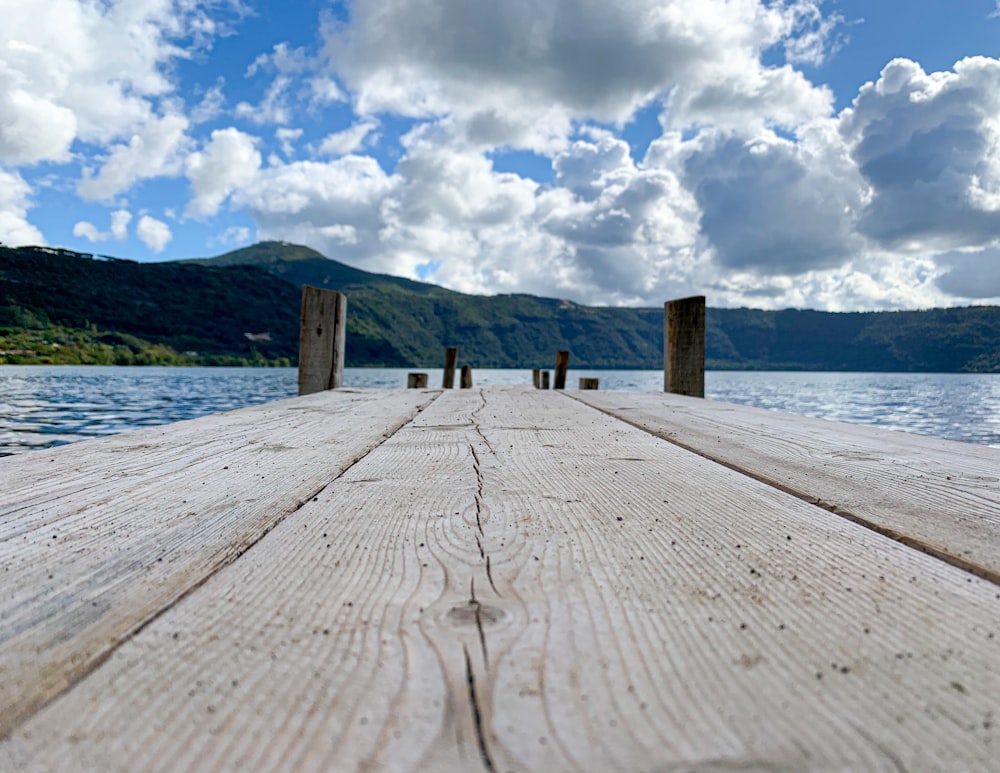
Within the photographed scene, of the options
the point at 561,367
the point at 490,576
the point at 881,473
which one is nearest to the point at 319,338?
the point at 881,473

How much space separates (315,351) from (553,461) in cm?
558

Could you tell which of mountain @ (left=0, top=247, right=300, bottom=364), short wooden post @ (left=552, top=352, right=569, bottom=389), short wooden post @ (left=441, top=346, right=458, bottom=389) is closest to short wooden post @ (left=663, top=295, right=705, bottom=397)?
short wooden post @ (left=552, top=352, right=569, bottom=389)

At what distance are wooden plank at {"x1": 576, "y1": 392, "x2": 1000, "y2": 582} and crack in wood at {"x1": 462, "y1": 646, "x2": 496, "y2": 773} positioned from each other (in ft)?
3.11

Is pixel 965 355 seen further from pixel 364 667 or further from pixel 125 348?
pixel 364 667

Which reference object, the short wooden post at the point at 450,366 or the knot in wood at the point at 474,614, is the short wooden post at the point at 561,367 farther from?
the knot in wood at the point at 474,614

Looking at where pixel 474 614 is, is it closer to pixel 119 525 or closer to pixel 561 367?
pixel 119 525

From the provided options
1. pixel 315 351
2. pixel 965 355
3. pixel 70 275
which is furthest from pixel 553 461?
pixel 965 355

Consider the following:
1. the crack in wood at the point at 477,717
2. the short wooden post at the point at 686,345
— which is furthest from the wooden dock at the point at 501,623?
the short wooden post at the point at 686,345

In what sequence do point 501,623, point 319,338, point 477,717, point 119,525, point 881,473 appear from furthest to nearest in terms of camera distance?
point 319,338 < point 881,473 < point 119,525 < point 501,623 < point 477,717

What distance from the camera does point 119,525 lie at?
4.87ft

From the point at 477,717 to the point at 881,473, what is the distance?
1.89 m

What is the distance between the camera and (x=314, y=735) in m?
0.65

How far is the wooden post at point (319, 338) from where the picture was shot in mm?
7176

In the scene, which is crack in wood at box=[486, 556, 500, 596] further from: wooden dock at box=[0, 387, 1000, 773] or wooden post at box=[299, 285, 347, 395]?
wooden post at box=[299, 285, 347, 395]
